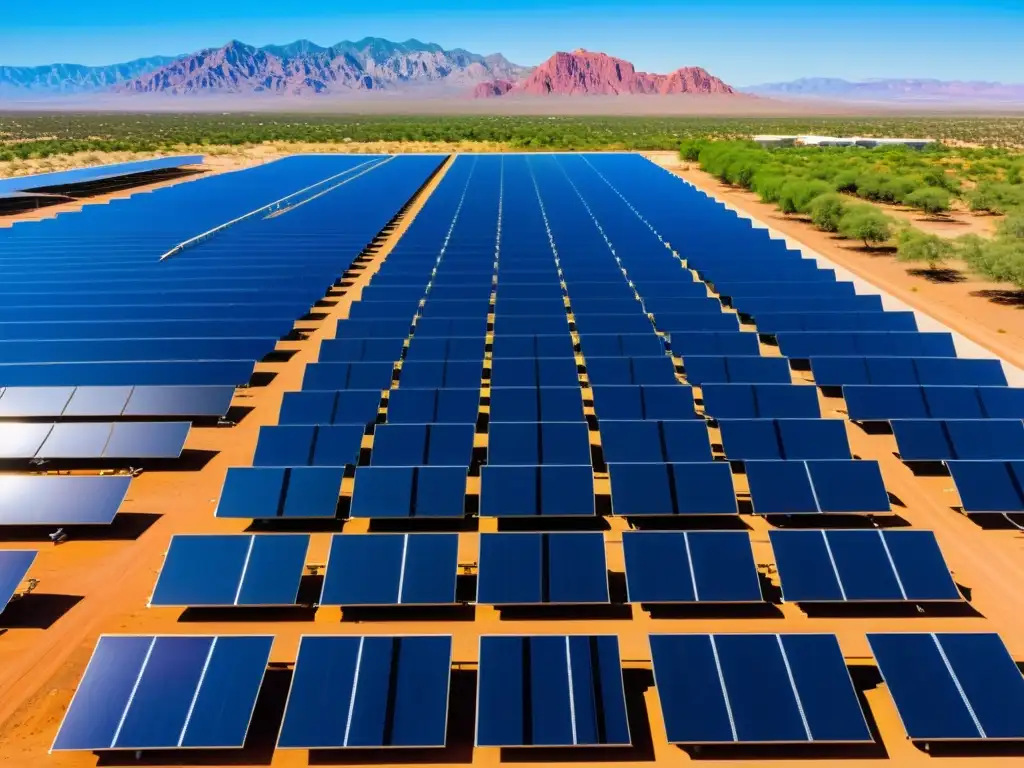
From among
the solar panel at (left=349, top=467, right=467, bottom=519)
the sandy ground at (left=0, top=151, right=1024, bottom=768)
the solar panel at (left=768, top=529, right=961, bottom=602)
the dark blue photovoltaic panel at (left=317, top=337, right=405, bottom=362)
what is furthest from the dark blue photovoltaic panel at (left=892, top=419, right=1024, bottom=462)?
the dark blue photovoltaic panel at (left=317, top=337, right=405, bottom=362)

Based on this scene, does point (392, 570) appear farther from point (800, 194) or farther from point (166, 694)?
point (800, 194)

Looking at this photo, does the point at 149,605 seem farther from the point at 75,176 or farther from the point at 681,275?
the point at 75,176

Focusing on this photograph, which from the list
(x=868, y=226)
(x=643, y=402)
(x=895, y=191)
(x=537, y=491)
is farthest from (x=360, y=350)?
(x=895, y=191)

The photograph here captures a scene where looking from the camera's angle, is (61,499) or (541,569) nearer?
(541,569)

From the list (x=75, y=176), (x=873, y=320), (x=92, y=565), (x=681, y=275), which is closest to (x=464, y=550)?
(x=92, y=565)

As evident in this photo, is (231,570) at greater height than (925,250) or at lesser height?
lesser

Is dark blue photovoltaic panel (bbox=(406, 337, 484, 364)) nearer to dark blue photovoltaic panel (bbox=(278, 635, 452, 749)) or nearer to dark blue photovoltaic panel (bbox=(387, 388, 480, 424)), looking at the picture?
dark blue photovoltaic panel (bbox=(387, 388, 480, 424))

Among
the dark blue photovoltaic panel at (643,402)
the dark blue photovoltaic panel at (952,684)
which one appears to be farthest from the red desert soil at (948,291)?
the dark blue photovoltaic panel at (952,684)

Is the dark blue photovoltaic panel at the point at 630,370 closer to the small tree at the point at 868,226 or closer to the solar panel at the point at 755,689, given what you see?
the solar panel at the point at 755,689
